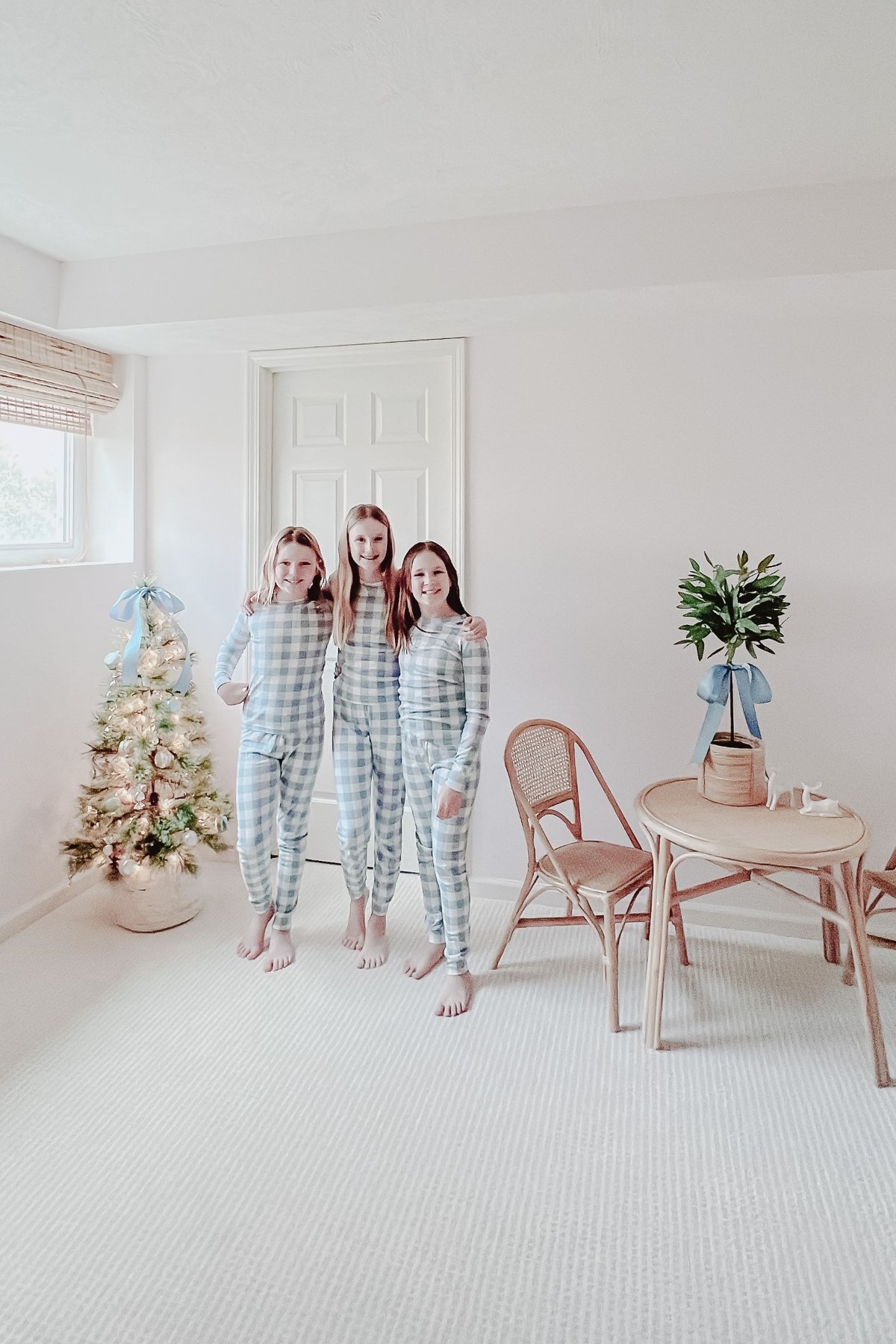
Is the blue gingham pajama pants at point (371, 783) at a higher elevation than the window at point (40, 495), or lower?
lower

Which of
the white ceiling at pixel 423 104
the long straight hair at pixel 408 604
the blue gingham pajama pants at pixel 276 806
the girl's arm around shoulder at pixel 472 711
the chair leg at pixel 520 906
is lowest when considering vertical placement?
the chair leg at pixel 520 906

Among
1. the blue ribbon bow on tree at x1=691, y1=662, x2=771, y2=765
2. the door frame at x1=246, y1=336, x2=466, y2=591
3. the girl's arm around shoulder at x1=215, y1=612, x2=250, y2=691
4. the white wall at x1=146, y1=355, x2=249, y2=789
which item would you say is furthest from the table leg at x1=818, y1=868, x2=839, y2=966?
the white wall at x1=146, y1=355, x2=249, y2=789

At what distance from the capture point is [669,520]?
2.96 metres

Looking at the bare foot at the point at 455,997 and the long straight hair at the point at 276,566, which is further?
the long straight hair at the point at 276,566

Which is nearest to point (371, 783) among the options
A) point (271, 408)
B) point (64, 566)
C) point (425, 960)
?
point (425, 960)

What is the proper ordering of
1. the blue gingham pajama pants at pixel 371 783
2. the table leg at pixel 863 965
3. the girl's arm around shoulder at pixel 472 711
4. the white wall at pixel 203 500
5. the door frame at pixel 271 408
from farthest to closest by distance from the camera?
the white wall at pixel 203 500 < the door frame at pixel 271 408 < the blue gingham pajama pants at pixel 371 783 < the girl's arm around shoulder at pixel 472 711 < the table leg at pixel 863 965

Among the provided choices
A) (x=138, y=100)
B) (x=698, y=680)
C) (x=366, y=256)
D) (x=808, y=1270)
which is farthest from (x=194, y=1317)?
(x=366, y=256)

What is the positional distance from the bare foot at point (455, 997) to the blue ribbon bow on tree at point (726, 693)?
1002 mm

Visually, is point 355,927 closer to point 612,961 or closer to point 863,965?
point 612,961

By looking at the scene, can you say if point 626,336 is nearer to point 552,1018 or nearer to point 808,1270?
point 552,1018

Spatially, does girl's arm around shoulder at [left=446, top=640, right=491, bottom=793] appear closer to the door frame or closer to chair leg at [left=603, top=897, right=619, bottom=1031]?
chair leg at [left=603, top=897, right=619, bottom=1031]

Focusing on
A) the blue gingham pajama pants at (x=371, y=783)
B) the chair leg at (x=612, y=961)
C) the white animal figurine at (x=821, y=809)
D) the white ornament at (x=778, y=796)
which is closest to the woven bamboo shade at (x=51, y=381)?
the blue gingham pajama pants at (x=371, y=783)

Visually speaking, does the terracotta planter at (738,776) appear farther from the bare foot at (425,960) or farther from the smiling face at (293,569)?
the smiling face at (293,569)

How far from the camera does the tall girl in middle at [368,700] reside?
8.77 ft
